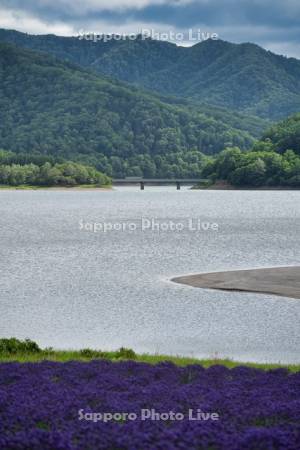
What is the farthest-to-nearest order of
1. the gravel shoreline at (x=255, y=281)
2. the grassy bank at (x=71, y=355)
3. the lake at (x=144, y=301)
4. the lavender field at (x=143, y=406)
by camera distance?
the gravel shoreline at (x=255, y=281) < the lake at (x=144, y=301) < the grassy bank at (x=71, y=355) < the lavender field at (x=143, y=406)

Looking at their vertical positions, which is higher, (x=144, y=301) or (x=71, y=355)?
(x=71, y=355)

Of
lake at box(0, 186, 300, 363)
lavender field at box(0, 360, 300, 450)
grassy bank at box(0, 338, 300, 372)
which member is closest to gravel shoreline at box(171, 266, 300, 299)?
lake at box(0, 186, 300, 363)

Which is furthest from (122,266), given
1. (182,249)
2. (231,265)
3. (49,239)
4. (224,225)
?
(224,225)

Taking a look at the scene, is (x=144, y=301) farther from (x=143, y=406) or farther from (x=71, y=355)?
(x=143, y=406)

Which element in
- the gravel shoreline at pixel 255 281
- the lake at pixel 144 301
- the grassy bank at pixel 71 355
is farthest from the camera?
the gravel shoreline at pixel 255 281

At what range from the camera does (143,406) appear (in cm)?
1315

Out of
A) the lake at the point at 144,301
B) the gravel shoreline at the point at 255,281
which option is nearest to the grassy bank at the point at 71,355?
the lake at the point at 144,301

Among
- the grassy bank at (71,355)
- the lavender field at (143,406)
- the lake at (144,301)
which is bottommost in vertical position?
the lake at (144,301)

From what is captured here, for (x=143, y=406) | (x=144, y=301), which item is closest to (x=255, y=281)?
(x=144, y=301)

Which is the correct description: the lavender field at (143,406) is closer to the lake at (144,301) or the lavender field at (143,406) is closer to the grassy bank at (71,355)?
the grassy bank at (71,355)

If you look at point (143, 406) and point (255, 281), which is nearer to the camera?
point (143, 406)

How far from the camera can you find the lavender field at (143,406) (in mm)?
10734

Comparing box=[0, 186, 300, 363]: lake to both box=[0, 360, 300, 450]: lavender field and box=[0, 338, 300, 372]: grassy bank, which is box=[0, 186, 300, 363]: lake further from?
box=[0, 360, 300, 450]: lavender field

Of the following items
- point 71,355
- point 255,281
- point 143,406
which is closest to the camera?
point 143,406
